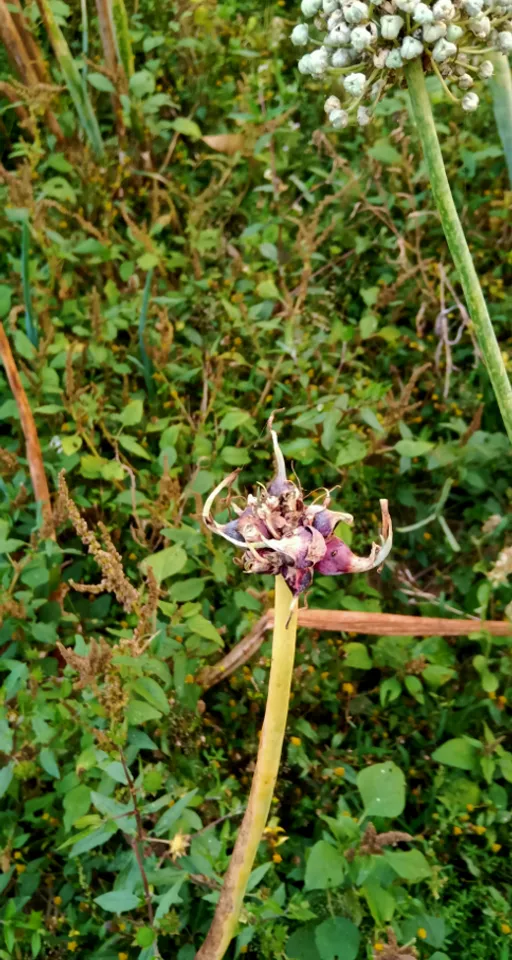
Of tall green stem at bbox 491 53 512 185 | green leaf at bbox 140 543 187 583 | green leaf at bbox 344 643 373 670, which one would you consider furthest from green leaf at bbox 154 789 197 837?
tall green stem at bbox 491 53 512 185

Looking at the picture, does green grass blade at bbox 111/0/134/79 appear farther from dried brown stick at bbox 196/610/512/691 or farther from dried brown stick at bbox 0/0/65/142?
dried brown stick at bbox 196/610/512/691

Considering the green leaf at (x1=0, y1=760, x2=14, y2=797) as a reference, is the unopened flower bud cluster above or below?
above

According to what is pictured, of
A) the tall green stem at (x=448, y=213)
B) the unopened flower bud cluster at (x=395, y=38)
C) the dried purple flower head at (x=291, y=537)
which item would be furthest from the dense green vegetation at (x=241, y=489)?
the unopened flower bud cluster at (x=395, y=38)

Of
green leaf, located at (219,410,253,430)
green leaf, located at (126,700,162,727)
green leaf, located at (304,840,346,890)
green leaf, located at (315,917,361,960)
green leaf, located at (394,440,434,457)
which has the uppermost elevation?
green leaf, located at (219,410,253,430)

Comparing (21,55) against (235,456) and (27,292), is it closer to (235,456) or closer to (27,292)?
(27,292)

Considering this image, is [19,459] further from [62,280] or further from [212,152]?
[212,152]
